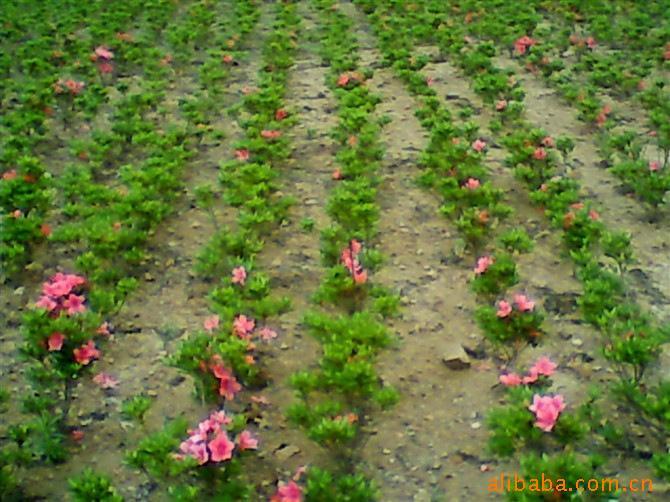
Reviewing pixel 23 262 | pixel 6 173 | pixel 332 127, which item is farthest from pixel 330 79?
pixel 23 262

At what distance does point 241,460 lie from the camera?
11.7 ft

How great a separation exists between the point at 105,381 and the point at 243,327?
2.25 ft

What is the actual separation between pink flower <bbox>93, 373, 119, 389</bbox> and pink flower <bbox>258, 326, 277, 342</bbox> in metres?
0.71

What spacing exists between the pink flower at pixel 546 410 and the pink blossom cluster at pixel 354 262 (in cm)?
134

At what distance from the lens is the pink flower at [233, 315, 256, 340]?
4.00m

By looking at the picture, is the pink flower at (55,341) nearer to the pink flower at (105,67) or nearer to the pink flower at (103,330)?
the pink flower at (103,330)

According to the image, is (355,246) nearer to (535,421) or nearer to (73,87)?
(535,421)

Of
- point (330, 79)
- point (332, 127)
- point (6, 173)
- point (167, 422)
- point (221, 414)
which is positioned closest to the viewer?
point (221, 414)

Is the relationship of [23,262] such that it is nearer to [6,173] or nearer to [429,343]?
[6,173]

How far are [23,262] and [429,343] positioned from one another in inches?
91.6

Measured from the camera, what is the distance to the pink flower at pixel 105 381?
13.2 ft

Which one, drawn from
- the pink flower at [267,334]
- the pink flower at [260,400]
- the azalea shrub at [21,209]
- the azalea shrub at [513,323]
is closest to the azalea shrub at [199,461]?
the pink flower at [260,400]

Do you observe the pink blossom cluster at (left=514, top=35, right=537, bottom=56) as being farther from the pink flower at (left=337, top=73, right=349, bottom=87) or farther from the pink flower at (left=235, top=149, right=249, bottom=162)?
the pink flower at (left=235, top=149, right=249, bottom=162)

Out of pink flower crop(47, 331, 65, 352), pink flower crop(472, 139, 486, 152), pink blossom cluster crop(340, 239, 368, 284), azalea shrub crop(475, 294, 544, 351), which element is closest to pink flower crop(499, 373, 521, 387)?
azalea shrub crop(475, 294, 544, 351)
